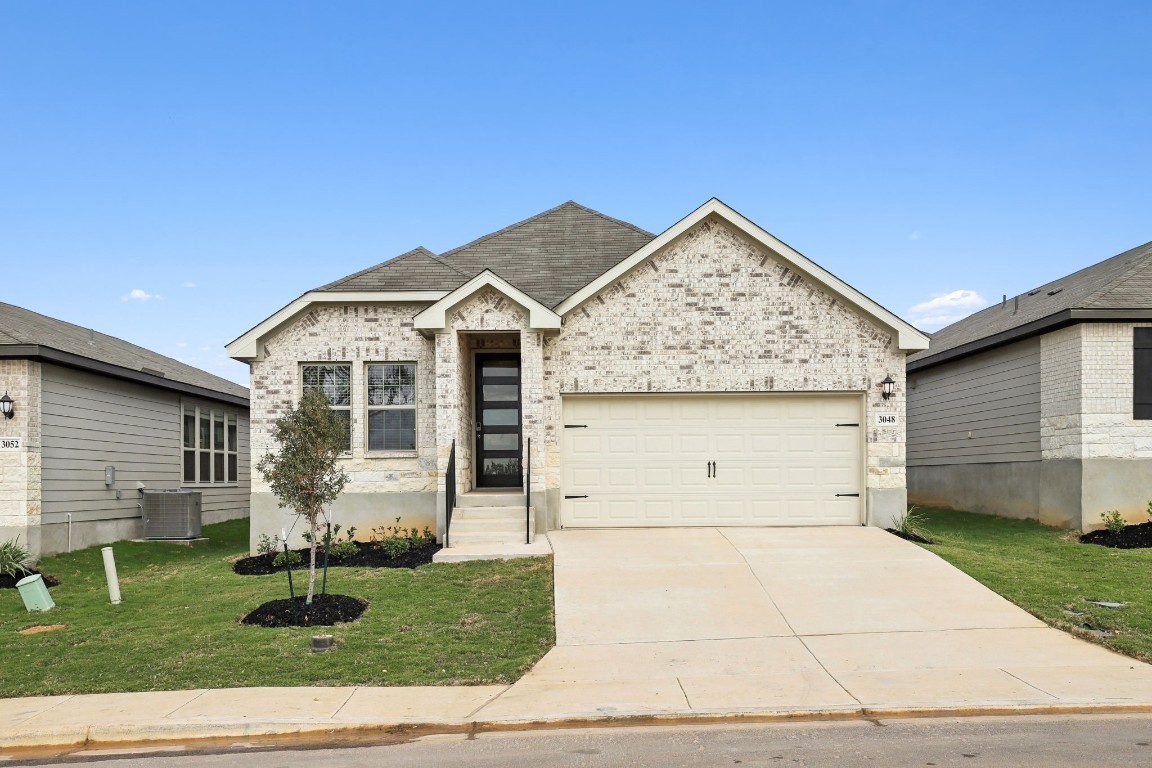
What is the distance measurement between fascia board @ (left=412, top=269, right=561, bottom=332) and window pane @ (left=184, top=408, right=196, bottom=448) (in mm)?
8711

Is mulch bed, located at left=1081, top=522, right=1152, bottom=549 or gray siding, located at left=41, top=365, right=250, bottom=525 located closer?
mulch bed, located at left=1081, top=522, right=1152, bottom=549

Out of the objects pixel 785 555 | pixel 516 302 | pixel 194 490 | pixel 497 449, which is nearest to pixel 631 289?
pixel 516 302

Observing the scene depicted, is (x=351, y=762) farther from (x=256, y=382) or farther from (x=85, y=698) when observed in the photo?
(x=256, y=382)

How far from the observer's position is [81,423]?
1641 cm

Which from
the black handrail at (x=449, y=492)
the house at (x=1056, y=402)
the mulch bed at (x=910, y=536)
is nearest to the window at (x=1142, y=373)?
the house at (x=1056, y=402)

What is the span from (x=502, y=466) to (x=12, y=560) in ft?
25.6

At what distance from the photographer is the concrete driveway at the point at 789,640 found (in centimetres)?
767

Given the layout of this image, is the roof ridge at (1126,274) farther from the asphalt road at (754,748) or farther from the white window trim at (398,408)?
the white window trim at (398,408)

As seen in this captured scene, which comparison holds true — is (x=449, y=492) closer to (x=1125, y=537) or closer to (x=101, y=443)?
(x=101, y=443)

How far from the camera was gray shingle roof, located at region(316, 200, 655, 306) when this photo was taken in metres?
16.1

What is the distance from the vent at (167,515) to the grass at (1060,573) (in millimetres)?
13772

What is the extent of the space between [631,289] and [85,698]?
10.0 m

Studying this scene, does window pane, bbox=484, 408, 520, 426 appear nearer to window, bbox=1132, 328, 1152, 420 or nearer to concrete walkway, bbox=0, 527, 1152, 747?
concrete walkway, bbox=0, 527, 1152, 747

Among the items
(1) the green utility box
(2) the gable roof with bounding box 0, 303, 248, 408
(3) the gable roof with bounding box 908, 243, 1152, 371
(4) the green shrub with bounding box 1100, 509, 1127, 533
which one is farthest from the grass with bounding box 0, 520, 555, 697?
(3) the gable roof with bounding box 908, 243, 1152, 371
